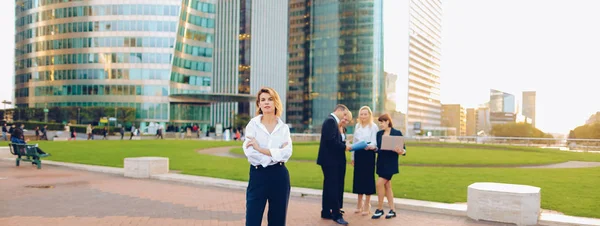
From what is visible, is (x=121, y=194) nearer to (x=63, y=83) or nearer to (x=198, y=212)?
(x=198, y=212)

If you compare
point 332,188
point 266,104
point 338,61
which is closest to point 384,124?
point 332,188

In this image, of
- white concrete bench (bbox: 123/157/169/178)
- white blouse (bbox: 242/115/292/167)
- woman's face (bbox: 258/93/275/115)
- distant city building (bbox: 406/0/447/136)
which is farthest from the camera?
distant city building (bbox: 406/0/447/136)

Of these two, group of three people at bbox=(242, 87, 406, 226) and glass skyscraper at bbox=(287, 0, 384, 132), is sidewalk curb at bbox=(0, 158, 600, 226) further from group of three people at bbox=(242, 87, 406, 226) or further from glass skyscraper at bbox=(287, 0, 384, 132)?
glass skyscraper at bbox=(287, 0, 384, 132)

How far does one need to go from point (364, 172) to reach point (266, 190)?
12.6 feet

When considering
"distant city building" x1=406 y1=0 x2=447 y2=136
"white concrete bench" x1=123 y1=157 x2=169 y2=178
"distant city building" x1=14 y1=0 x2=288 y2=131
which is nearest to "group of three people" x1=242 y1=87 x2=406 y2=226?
"white concrete bench" x1=123 y1=157 x2=169 y2=178

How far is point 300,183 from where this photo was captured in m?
12.1

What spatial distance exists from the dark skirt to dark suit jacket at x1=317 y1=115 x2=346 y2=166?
627 millimetres

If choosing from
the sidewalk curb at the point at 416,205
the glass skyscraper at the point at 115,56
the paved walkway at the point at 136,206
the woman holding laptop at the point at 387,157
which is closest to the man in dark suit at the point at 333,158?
the paved walkway at the point at 136,206

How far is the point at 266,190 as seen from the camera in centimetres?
473

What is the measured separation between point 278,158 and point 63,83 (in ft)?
287

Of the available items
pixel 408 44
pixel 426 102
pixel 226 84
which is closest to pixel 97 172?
pixel 226 84

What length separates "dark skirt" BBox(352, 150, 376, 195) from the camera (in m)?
8.20

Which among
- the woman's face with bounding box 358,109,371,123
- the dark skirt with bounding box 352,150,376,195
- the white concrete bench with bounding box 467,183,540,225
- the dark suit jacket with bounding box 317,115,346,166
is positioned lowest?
the white concrete bench with bounding box 467,183,540,225

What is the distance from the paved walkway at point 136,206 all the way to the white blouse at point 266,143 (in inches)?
124
